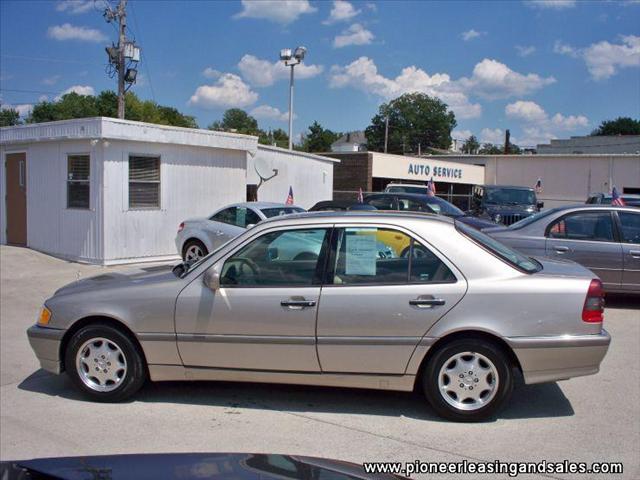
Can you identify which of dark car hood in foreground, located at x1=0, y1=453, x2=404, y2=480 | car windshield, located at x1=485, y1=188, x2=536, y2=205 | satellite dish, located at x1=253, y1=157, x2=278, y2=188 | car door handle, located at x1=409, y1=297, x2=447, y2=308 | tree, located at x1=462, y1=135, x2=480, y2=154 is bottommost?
dark car hood in foreground, located at x1=0, y1=453, x2=404, y2=480

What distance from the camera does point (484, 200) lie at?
19641mm

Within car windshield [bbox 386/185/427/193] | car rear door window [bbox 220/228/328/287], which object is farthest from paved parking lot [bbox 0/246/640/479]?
car windshield [bbox 386/185/427/193]

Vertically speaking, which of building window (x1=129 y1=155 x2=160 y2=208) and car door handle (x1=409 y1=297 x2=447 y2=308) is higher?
building window (x1=129 y1=155 x2=160 y2=208)

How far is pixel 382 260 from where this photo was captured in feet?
15.9

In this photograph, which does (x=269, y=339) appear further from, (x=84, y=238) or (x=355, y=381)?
(x=84, y=238)

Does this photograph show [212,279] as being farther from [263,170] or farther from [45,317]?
[263,170]

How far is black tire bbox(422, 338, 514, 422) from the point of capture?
4.63 metres

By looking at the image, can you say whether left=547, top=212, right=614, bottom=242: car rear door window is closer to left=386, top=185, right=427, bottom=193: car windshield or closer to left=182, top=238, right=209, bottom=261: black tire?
left=182, top=238, right=209, bottom=261: black tire

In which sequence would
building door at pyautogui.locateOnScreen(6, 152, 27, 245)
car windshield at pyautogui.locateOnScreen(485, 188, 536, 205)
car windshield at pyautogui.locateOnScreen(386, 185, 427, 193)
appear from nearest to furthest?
building door at pyautogui.locateOnScreen(6, 152, 27, 245) → car windshield at pyautogui.locateOnScreen(485, 188, 536, 205) → car windshield at pyautogui.locateOnScreen(386, 185, 427, 193)

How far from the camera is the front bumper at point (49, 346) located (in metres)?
5.18

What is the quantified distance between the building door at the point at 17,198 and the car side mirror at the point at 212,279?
1159 cm

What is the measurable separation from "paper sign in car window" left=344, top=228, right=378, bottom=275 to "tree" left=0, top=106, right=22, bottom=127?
2221 inches

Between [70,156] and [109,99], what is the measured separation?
53.0m

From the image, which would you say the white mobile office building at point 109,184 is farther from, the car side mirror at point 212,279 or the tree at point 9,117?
the tree at point 9,117
